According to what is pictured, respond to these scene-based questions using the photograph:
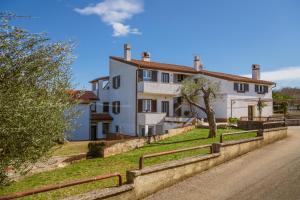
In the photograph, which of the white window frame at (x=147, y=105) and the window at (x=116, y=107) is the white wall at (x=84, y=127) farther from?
the white window frame at (x=147, y=105)

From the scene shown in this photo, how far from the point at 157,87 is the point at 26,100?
28.9 meters

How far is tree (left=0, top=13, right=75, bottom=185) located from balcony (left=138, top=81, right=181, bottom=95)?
83.4ft

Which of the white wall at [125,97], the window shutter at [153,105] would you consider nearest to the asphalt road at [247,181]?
the white wall at [125,97]

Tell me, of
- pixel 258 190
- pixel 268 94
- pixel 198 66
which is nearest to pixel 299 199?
pixel 258 190

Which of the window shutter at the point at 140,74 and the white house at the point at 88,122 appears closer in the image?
the window shutter at the point at 140,74

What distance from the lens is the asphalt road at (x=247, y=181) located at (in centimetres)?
1041

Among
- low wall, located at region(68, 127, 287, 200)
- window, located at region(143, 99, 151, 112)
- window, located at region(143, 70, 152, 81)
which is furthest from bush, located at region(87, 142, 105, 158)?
window, located at region(143, 70, 152, 81)

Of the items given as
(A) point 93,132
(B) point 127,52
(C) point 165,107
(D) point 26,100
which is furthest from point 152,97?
(D) point 26,100

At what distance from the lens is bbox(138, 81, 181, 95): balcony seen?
112 ft

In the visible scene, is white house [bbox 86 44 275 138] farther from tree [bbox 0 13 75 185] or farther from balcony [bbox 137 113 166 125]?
tree [bbox 0 13 75 185]

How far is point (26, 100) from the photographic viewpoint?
6.77 meters

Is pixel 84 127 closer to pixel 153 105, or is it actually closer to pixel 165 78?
pixel 153 105

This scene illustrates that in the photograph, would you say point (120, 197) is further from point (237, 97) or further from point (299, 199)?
point (237, 97)

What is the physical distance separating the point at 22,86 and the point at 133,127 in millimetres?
27853
